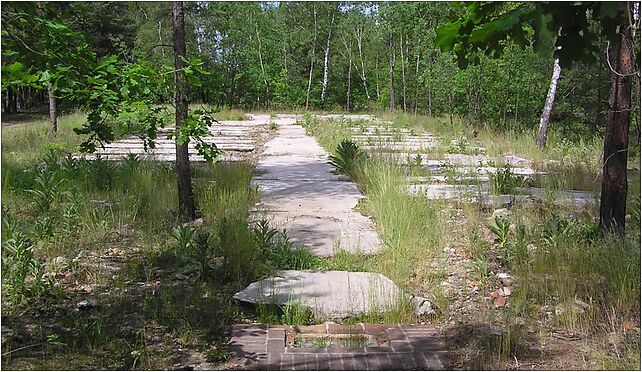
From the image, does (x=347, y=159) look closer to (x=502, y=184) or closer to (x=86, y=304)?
(x=502, y=184)

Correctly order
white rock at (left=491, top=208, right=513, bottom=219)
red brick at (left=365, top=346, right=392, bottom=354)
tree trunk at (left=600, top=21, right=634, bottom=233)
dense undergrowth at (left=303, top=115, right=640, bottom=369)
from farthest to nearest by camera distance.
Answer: white rock at (left=491, top=208, right=513, bottom=219) → tree trunk at (left=600, top=21, right=634, bottom=233) → dense undergrowth at (left=303, top=115, right=640, bottom=369) → red brick at (left=365, top=346, right=392, bottom=354)

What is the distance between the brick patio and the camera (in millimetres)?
3158

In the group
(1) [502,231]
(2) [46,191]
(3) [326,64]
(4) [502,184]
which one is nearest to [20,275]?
(2) [46,191]

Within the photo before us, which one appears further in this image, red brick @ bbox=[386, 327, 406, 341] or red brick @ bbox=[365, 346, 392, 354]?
red brick @ bbox=[386, 327, 406, 341]

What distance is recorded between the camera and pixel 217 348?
10.9ft

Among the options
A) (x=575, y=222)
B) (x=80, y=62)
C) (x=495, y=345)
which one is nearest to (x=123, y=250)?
(x=80, y=62)

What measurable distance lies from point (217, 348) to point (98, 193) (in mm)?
4278

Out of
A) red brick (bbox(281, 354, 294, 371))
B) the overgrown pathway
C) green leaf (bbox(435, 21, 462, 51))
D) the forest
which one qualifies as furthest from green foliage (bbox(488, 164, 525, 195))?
green leaf (bbox(435, 21, 462, 51))

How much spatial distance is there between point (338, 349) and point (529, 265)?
180 centimetres

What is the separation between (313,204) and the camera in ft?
24.6

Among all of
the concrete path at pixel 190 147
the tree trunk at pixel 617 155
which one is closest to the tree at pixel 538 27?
the tree trunk at pixel 617 155

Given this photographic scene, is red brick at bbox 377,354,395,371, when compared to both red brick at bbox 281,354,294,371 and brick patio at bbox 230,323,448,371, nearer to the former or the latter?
brick patio at bbox 230,323,448,371

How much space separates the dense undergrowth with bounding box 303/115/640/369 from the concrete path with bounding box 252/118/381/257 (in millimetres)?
260

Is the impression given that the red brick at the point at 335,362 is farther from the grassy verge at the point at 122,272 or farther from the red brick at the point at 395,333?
the grassy verge at the point at 122,272
